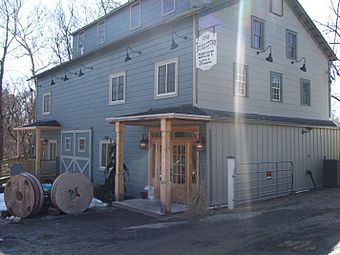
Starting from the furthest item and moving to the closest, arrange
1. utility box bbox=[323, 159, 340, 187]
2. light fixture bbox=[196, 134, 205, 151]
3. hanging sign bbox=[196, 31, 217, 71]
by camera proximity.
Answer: utility box bbox=[323, 159, 340, 187] < light fixture bbox=[196, 134, 205, 151] < hanging sign bbox=[196, 31, 217, 71]

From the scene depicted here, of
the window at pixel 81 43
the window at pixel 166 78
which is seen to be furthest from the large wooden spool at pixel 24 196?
the window at pixel 81 43

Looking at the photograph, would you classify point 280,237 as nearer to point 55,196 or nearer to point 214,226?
point 214,226

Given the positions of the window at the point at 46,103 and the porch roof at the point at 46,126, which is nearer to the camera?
the porch roof at the point at 46,126

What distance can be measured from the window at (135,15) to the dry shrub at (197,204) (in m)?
9.63

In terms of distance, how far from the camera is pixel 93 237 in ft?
29.6

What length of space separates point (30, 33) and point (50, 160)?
15.7 m

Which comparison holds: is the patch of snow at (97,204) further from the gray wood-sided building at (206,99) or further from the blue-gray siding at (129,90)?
the blue-gray siding at (129,90)

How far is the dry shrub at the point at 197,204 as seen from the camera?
11516 millimetres

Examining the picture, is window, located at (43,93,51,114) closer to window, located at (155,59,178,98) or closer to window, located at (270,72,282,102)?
window, located at (155,59,178,98)

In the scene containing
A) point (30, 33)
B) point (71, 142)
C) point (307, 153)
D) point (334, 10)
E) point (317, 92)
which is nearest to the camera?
point (307, 153)

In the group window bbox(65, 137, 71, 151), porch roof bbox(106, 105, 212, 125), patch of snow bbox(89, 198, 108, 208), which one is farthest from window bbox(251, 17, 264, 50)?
window bbox(65, 137, 71, 151)

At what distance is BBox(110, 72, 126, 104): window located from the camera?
16531 millimetres

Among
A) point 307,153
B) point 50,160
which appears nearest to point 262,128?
point 307,153

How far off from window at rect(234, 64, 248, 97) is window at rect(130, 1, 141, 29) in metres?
6.13
